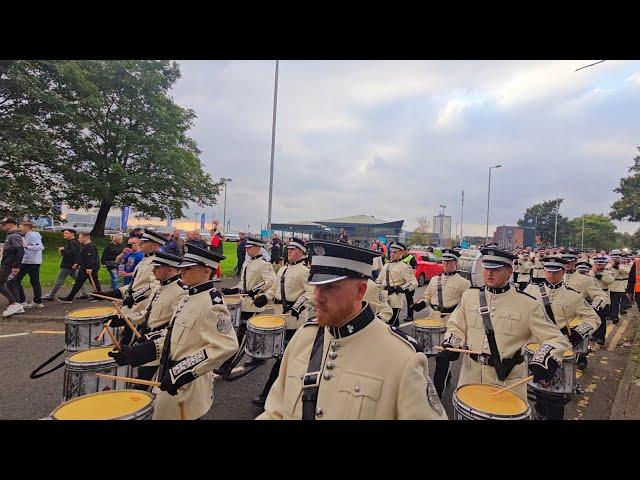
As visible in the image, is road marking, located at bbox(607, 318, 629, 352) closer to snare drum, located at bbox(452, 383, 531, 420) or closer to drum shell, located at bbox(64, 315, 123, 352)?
snare drum, located at bbox(452, 383, 531, 420)

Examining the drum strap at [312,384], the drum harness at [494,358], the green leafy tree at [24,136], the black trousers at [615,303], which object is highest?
the green leafy tree at [24,136]

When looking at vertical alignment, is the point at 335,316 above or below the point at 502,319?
above

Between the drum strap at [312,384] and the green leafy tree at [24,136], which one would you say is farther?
the green leafy tree at [24,136]

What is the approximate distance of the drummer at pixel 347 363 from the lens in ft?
6.19

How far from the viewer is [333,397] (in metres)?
1.96

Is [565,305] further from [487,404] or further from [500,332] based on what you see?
[487,404]

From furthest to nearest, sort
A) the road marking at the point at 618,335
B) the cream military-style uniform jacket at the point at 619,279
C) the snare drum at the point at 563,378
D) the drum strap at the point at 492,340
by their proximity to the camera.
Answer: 1. the cream military-style uniform jacket at the point at 619,279
2. the road marking at the point at 618,335
3. the snare drum at the point at 563,378
4. the drum strap at the point at 492,340

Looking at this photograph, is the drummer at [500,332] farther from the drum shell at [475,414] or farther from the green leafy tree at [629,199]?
the green leafy tree at [629,199]

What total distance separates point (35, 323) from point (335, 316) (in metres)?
9.91

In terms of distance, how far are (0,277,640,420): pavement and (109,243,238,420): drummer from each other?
1.79 m

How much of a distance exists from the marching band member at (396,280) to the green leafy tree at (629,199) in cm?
3706

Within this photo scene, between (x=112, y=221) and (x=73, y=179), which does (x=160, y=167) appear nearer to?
(x=73, y=179)

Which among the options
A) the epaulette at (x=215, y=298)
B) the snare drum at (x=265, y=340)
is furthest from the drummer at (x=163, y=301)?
the snare drum at (x=265, y=340)
